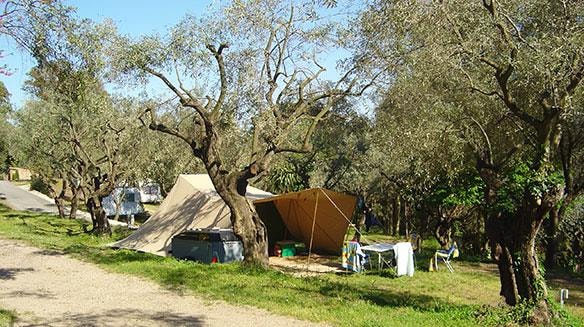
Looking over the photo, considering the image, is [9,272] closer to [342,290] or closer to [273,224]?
[342,290]

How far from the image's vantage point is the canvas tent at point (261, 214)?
15281mm

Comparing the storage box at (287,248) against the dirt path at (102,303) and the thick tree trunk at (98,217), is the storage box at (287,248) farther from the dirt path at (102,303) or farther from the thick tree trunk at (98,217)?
the thick tree trunk at (98,217)

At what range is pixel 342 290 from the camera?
9969 mm

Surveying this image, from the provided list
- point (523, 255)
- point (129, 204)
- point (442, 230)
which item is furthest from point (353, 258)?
point (129, 204)

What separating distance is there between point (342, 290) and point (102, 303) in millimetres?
4055

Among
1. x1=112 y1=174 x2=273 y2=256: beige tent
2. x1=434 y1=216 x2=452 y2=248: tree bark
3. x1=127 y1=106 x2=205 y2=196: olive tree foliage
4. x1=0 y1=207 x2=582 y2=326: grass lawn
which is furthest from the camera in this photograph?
x1=127 y1=106 x2=205 y2=196: olive tree foliage

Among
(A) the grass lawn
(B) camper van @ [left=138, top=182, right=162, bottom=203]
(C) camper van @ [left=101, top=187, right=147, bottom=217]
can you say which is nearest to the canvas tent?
(A) the grass lawn

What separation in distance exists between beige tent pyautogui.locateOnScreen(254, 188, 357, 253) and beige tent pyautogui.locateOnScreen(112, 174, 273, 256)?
2.92 ft

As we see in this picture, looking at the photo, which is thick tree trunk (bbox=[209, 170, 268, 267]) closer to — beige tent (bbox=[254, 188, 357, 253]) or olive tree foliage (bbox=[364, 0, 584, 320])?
beige tent (bbox=[254, 188, 357, 253])

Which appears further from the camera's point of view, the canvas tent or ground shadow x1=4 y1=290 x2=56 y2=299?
the canvas tent

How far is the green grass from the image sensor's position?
676 cm

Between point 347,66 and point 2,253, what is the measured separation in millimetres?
9449

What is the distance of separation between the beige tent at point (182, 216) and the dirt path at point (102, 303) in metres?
3.73

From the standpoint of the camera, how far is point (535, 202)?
7352mm
